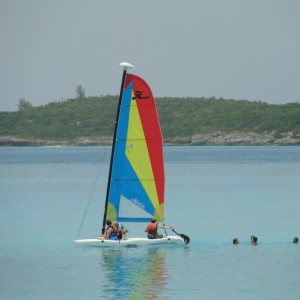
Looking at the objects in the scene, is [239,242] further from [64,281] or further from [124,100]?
[64,281]

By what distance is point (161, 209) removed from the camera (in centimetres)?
3988

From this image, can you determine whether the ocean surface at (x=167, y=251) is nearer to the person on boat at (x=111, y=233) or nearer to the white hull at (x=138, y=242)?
the white hull at (x=138, y=242)

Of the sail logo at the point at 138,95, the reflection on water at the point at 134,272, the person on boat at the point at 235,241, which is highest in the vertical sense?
the sail logo at the point at 138,95

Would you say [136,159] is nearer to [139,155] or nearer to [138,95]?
[139,155]

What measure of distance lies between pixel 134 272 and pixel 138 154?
5.83 meters

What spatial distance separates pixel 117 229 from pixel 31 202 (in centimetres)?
3055

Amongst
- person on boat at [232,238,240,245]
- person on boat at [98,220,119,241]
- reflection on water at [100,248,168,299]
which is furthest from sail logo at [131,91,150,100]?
person on boat at [232,238,240,245]

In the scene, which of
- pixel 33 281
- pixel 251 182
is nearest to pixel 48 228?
pixel 33 281

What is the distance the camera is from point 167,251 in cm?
3950

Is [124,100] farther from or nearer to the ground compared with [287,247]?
farther from the ground

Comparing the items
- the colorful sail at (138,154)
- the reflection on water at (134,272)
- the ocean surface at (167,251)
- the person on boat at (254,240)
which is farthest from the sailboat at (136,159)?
the person on boat at (254,240)

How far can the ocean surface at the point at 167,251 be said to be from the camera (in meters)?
32.6

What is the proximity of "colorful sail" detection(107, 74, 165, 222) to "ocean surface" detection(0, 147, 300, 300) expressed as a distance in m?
2.01

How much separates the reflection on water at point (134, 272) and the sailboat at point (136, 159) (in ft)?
1.68
